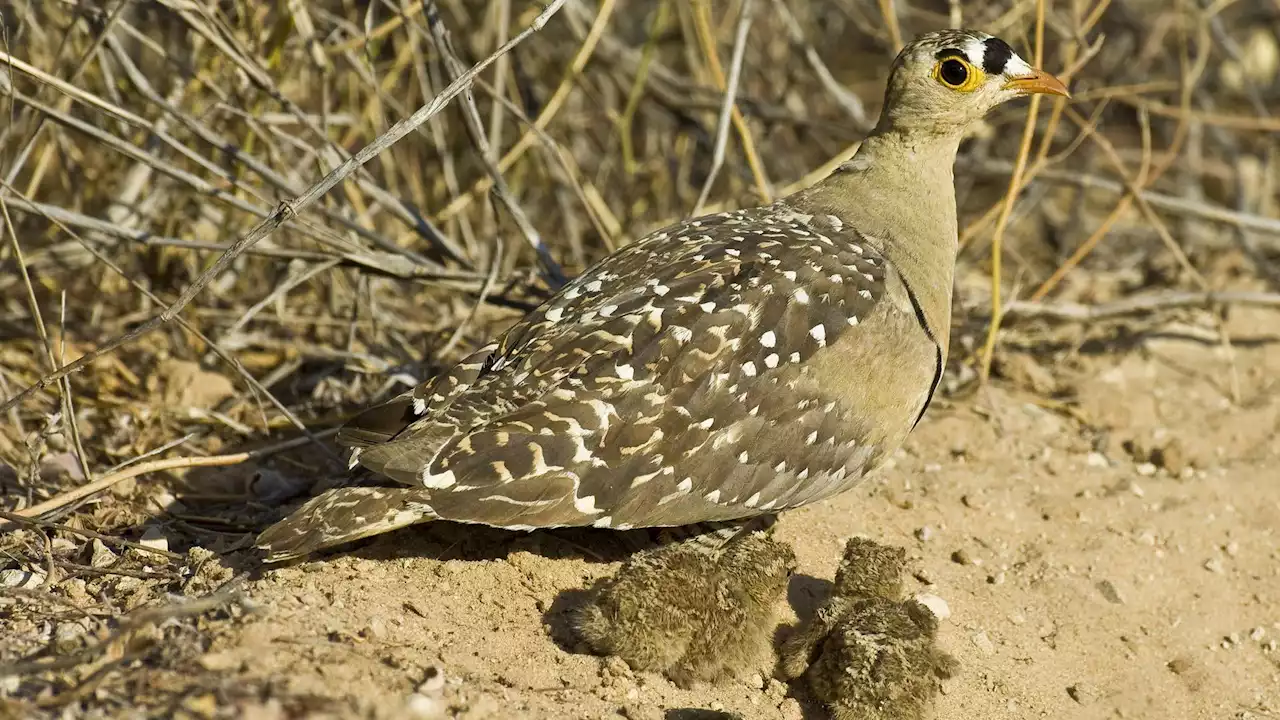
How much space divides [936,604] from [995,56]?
207 cm

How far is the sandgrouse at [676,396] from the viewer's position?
3.79m

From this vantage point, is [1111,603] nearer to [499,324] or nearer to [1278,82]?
[499,324]

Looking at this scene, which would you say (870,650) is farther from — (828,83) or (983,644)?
(828,83)

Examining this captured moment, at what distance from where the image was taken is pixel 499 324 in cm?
612

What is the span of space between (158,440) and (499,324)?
66.6 inches

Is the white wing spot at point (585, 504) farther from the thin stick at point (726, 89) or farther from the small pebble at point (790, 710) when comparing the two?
the thin stick at point (726, 89)

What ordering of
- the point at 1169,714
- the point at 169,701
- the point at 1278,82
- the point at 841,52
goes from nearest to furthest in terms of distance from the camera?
the point at 169,701 → the point at 1169,714 → the point at 1278,82 → the point at 841,52

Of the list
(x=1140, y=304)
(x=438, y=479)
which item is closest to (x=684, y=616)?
(x=438, y=479)

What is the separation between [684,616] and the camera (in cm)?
382

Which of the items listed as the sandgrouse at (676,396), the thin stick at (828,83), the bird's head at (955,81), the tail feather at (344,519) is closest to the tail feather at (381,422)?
the sandgrouse at (676,396)

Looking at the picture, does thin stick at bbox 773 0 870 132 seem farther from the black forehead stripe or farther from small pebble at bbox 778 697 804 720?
small pebble at bbox 778 697 804 720

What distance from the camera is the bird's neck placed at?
15.4 ft

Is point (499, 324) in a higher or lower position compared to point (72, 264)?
lower

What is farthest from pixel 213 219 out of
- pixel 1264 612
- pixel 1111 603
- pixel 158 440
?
pixel 1264 612
